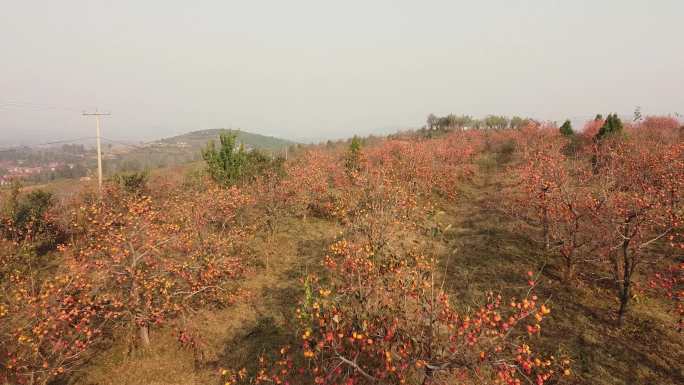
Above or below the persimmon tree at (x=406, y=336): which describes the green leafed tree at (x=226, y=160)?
above

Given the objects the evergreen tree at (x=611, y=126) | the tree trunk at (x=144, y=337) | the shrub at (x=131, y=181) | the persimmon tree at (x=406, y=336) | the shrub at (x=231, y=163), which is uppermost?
the evergreen tree at (x=611, y=126)

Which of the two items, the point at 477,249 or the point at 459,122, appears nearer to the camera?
the point at 477,249

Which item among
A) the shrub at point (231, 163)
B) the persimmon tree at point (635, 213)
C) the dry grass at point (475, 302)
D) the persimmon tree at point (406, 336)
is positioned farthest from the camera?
the shrub at point (231, 163)

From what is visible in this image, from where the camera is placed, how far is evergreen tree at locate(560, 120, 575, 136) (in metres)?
43.9

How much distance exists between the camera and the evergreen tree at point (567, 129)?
43.9 m

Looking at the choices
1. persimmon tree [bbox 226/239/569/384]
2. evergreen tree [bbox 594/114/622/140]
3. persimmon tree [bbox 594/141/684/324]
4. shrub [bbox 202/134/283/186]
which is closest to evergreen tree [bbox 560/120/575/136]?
evergreen tree [bbox 594/114/622/140]

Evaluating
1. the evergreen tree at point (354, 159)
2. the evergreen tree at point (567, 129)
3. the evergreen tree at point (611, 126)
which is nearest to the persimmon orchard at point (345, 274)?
the evergreen tree at point (354, 159)

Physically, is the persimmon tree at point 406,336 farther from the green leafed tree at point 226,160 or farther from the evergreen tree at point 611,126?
the evergreen tree at point 611,126

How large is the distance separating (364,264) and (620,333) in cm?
967

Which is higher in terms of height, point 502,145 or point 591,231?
point 502,145

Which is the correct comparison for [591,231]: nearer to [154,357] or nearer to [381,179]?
[381,179]

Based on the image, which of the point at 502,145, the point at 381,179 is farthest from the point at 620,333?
the point at 502,145

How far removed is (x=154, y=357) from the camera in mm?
11242

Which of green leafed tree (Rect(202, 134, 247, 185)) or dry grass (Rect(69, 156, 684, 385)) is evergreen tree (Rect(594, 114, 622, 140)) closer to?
dry grass (Rect(69, 156, 684, 385))
